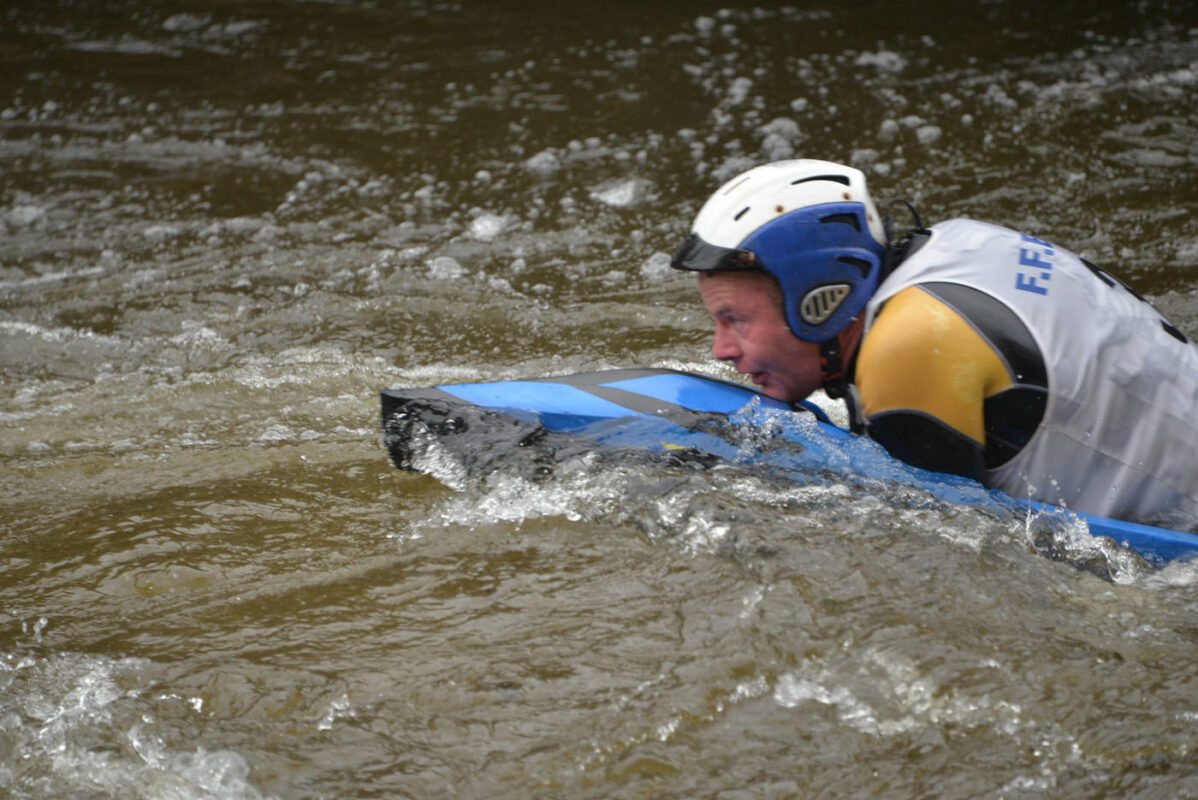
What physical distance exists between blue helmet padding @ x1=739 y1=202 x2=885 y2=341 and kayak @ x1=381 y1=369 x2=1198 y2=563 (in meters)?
0.47

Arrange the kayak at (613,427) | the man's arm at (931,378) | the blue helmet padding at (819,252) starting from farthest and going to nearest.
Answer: the kayak at (613,427)
the blue helmet padding at (819,252)
the man's arm at (931,378)

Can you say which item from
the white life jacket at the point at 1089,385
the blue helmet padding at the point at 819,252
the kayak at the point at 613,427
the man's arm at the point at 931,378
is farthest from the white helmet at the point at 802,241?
the kayak at the point at 613,427

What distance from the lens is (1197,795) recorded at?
2125 mm

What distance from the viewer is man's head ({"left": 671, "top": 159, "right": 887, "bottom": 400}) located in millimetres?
3061

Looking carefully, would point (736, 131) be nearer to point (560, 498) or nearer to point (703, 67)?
point (703, 67)

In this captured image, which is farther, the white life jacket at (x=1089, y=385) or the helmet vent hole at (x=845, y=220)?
the helmet vent hole at (x=845, y=220)

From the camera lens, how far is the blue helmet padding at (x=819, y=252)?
3.05m

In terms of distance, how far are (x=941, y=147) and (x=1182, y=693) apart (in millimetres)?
5130

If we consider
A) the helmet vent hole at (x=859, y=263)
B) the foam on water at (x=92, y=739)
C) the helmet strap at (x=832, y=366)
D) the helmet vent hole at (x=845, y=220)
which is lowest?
the foam on water at (x=92, y=739)

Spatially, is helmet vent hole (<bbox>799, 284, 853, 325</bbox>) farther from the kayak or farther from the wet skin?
the kayak

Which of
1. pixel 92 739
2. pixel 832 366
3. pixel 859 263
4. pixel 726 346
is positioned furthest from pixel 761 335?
pixel 92 739

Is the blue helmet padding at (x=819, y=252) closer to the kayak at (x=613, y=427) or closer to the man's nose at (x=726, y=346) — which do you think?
the man's nose at (x=726, y=346)

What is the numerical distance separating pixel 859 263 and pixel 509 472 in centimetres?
115

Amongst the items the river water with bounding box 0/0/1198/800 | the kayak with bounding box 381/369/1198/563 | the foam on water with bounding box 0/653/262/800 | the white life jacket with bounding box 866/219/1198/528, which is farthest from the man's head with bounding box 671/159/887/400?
the foam on water with bounding box 0/653/262/800
